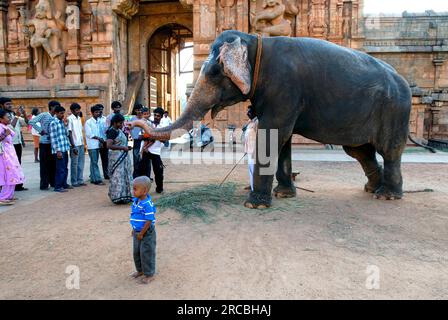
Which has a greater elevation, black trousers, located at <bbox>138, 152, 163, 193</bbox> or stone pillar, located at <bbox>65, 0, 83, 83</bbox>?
stone pillar, located at <bbox>65, 0, 83, 83</bbox>

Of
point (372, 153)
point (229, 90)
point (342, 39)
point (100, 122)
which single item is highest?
point (342, 39)

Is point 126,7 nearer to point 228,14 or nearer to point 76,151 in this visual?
point 228,14

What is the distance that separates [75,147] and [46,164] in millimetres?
595

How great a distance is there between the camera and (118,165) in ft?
18.5

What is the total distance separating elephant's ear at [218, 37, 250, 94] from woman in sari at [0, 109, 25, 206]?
3.39 metres

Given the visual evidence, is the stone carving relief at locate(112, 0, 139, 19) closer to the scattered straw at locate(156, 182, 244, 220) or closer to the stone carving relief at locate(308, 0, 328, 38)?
the stone carving relief at locate(308, 0, 328, 38)

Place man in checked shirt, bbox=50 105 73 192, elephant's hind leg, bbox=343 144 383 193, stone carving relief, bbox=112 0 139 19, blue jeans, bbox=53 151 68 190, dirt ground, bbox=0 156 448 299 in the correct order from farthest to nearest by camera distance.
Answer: stone carving relief, bbox=112 0 139 19 < blue jeans, bbox=53 151 68 190 < man in checked shirt, bbox=50 105 73 192 < elephant's hind leg, bbox=343 144 383 193 < dirt ground, bbox=0 156 448 299

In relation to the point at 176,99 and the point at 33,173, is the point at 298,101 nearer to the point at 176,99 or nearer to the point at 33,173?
the point at 33,173

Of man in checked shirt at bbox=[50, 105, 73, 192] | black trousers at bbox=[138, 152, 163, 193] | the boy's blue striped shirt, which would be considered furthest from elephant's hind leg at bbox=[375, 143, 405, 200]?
man in checked shirt at bbox=[50, 105, 73, 192]

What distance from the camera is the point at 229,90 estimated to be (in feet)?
16.4

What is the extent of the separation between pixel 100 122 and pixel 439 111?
13015mm

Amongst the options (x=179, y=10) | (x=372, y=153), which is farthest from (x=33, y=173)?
(x=179, y=10)

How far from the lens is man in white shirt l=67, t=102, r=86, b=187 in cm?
711
